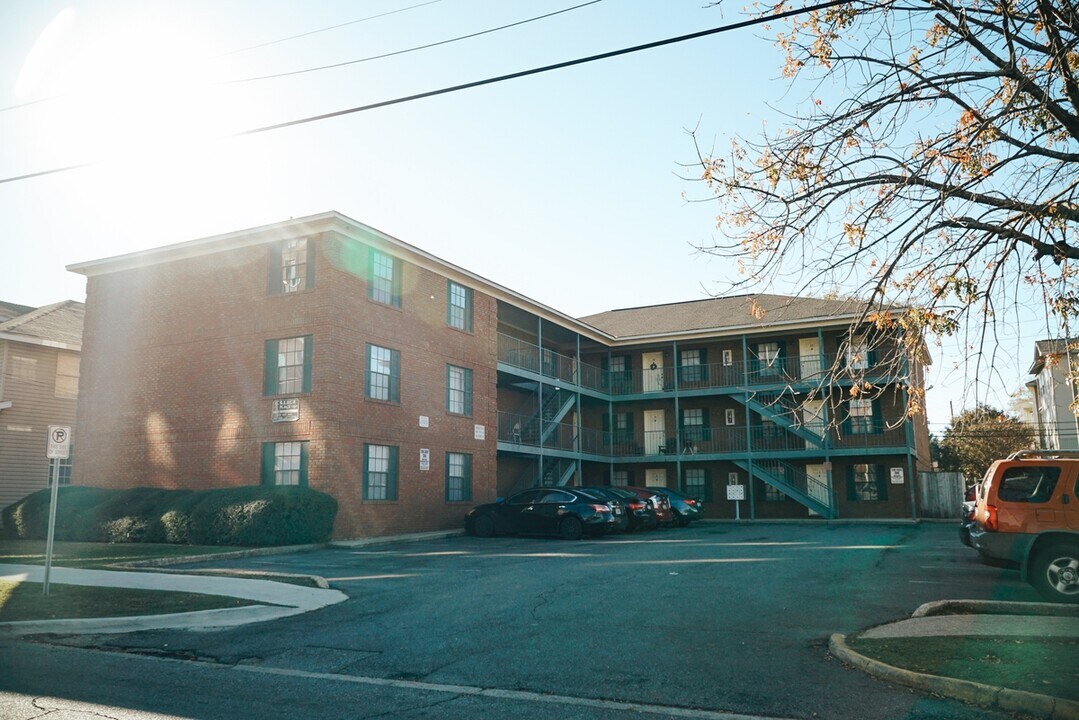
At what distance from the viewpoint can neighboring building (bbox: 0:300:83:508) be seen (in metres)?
28.1

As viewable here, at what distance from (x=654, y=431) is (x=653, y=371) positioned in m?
2.76

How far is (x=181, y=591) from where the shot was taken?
473 inches

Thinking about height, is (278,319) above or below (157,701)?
above

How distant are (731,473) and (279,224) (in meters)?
23.1

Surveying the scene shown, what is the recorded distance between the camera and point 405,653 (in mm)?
8141

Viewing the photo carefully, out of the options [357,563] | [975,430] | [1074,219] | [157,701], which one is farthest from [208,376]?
[975,430]

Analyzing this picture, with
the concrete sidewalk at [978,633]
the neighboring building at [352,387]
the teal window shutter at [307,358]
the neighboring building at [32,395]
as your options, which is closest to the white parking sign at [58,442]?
the neighboring building at [352,387]

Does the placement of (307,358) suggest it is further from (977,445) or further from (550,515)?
(977,445)

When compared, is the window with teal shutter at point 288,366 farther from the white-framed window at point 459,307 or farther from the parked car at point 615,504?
the parked car at point 615,504

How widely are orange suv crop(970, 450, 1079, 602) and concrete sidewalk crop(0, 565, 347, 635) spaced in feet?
29.0

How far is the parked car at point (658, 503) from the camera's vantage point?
2762 centimetres

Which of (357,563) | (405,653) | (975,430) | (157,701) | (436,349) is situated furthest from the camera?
(975,430)

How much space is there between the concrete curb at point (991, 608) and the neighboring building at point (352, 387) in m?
6.73

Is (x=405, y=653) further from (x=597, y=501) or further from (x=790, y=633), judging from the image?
(x=597, y=501)
